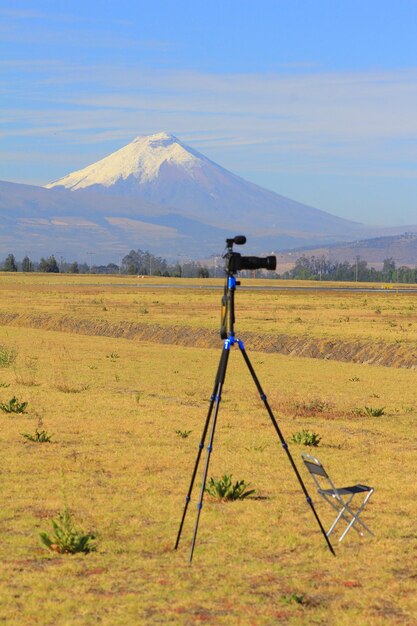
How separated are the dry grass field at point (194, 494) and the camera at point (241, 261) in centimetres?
312

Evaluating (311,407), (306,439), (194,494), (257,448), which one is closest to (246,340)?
(311,407)

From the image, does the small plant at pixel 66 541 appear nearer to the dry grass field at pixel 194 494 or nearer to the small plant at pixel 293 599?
the dry grass field at pixel 194 494

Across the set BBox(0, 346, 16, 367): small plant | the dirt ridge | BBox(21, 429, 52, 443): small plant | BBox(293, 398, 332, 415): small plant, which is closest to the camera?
BBox(21, 429, 52, 443): small plant

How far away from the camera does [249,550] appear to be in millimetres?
11359

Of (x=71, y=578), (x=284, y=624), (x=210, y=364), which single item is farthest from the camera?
(x=210, y=364)

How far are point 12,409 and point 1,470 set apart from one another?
20.7ft

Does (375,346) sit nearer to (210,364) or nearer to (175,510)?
(210,364)

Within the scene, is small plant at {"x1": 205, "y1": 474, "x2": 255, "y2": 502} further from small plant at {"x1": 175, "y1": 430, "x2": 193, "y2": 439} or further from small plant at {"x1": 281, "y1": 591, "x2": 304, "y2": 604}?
small plant at {"x1": 175, "y1": 430, "x2": 193, "y2": 439}

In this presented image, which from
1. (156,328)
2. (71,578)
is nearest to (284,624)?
(71,578)

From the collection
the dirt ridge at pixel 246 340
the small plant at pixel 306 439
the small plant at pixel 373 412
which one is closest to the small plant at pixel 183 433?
the small plant at pixel 306 439

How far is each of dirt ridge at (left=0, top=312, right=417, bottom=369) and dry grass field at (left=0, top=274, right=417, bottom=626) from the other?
4.09m

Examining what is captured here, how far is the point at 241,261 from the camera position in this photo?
10523mm

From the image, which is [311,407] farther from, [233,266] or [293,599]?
[293,599]

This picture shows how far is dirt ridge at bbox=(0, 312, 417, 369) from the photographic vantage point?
137ft
